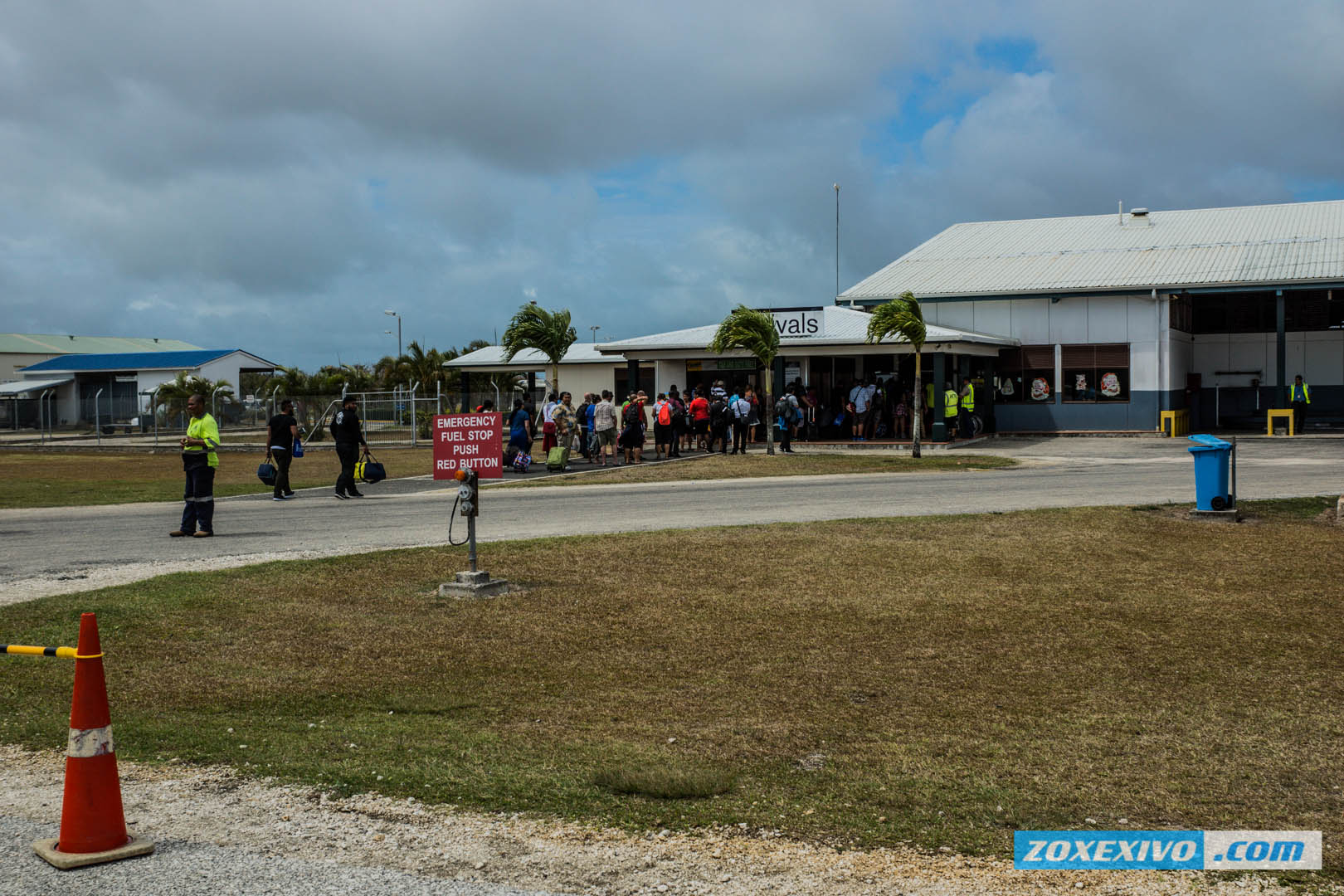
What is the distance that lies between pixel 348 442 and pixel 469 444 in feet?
32.2

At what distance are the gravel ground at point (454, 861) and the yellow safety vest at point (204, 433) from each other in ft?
32.8

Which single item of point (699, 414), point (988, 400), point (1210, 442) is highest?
point (988, 400)

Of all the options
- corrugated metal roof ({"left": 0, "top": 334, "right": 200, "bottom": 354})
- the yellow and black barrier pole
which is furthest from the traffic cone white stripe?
corrugated metal roof ({"left": 0, "top": 334, "right": 200, "bottom": 354})

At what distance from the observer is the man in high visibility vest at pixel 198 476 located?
48.0 feet

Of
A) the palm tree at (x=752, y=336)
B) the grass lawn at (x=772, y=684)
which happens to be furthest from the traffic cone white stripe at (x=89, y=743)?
the palm tree at (x=752, y=336)

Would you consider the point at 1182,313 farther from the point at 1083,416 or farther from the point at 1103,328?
the point at 1083,416

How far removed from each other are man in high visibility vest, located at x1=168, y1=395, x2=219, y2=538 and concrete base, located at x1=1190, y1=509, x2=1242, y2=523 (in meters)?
12.3

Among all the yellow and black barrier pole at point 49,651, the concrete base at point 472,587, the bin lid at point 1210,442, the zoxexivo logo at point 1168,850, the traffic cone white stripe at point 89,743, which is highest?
the bin lid at point 1210,442

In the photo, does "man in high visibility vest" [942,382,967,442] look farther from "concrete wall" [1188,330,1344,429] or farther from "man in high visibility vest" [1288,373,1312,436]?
"concrete wall" [1188,330,1344,429]

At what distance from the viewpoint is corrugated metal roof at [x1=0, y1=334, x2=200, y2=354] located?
84.8 meters

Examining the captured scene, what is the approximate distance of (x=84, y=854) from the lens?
181 inches

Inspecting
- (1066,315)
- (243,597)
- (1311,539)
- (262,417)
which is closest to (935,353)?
(1066,315)

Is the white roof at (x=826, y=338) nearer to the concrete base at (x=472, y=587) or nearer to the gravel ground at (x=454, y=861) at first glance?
the concrete base at (x=472, y=587)

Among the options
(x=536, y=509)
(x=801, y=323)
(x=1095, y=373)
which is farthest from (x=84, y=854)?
(x=1095, y=373)
